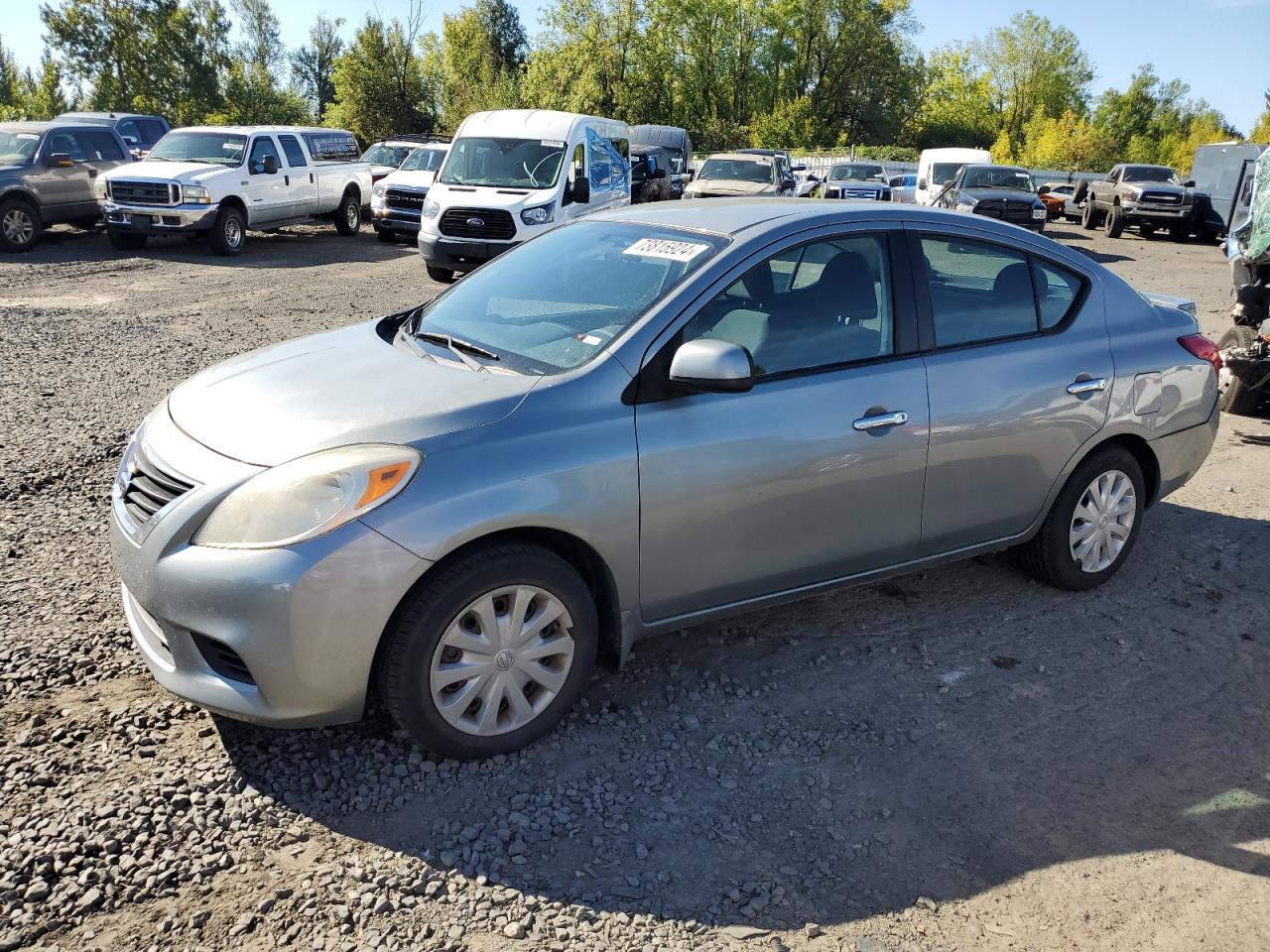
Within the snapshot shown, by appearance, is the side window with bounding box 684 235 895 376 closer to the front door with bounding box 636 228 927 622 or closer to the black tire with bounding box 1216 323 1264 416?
the front door with bounding box 636 228 927 622

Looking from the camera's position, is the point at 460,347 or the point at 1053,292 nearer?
the point at 460,347

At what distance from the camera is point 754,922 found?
268 cm

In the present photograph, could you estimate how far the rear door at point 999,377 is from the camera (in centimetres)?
405

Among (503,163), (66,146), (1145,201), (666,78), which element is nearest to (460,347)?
(503,163)

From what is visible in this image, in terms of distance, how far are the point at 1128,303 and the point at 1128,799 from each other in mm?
2404

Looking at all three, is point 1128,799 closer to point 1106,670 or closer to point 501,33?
point 1106,670

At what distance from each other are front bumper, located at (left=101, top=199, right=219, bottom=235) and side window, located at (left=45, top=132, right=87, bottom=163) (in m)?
1.77

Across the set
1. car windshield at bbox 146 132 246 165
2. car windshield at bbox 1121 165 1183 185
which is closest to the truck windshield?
car windshield at bbox 146 132 246 165

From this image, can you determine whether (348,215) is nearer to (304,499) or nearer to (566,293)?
(566,293)

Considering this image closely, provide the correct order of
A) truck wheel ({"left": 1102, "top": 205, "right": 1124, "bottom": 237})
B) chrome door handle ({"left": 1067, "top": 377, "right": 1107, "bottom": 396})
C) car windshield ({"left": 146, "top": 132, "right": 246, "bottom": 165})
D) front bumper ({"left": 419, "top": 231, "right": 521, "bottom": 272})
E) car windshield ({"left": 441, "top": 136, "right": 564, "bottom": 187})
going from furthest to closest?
1. truck wheel ({"left": 1102, "top": 205, "right": 1124, "bottom": 237})
2. car windshield ({"left": 146, "top": 132, "right": 246, "bottom": 165})
3. car windshield ({"left": 441, "top": 136, "right": 564, "bottom": 187})
4. front bumper ({"left": 419, "top": 231, "right": 521, "bottom": 272})
5. chrome door handle ({"left": 1067, "top": 377, "right": 1107, "bottom": 396})

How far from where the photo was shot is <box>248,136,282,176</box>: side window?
16922 millimetres

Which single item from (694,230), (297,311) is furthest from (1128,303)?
(297,311)

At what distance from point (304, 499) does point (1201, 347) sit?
413cm

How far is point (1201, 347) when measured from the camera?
15.8 ft
